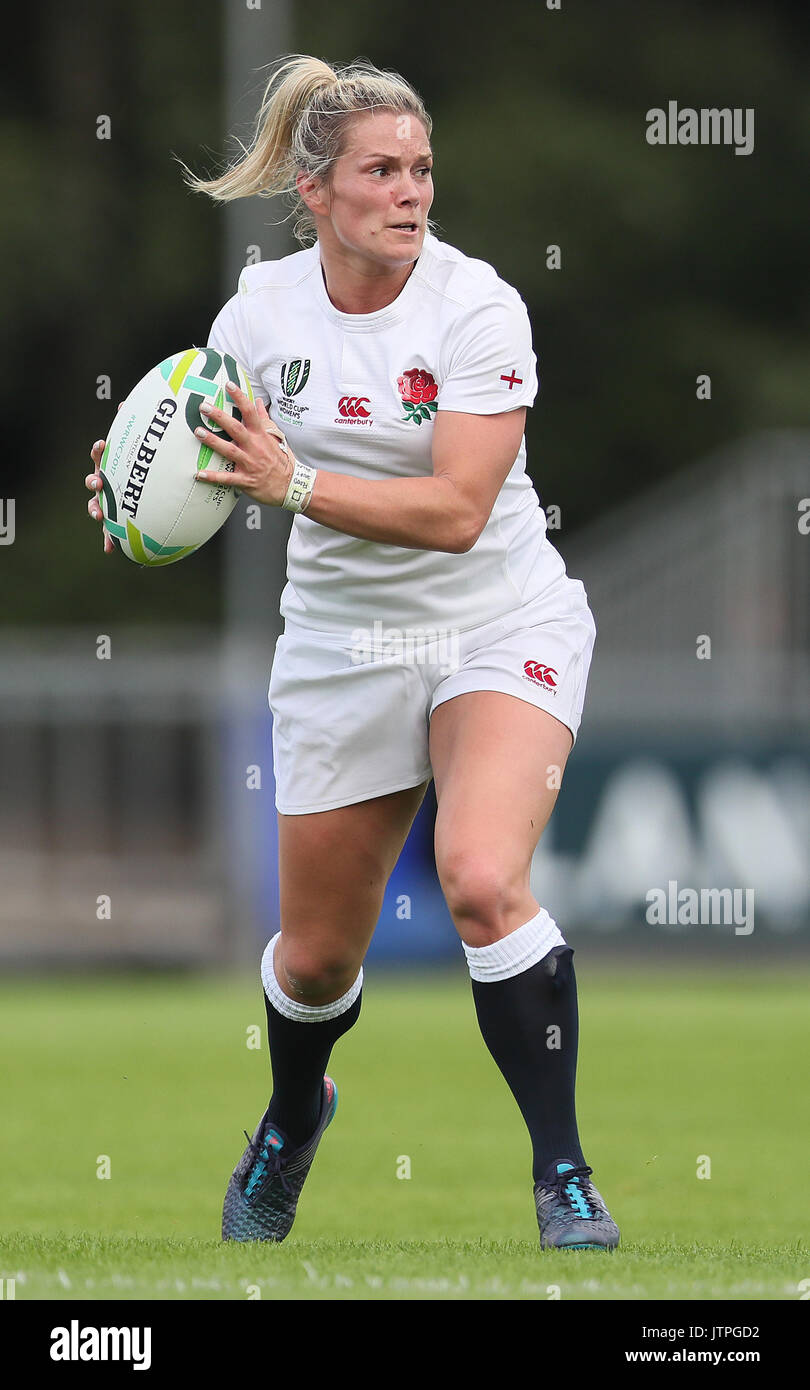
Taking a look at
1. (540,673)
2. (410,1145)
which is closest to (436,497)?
(540,673)

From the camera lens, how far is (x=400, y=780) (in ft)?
16.3

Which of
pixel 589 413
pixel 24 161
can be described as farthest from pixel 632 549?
pixel 24 161

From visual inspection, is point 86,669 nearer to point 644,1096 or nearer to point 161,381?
point 644,1096

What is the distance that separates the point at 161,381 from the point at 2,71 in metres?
22.5

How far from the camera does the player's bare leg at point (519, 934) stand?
14.8ft

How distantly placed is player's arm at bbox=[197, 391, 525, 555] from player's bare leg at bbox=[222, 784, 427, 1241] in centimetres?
71

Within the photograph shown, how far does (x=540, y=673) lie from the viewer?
4805 mm

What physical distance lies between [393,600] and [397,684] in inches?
7.7

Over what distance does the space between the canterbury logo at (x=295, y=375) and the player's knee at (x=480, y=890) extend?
112 cm

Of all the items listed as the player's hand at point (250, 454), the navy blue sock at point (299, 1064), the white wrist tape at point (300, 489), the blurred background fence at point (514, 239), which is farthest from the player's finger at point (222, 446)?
the blurred background fence at point (514, 239)

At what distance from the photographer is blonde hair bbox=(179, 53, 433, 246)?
475cm
